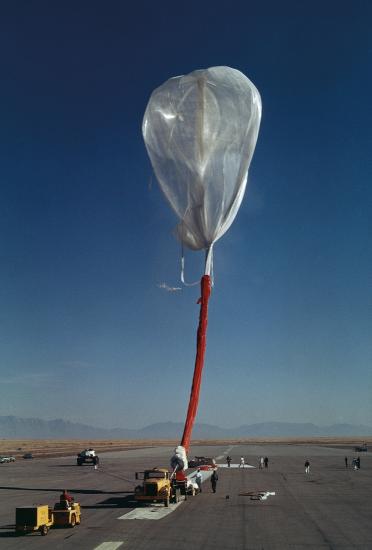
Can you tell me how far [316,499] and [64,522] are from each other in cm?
1531

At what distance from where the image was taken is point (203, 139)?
868 inches

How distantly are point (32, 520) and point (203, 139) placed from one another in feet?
53.4

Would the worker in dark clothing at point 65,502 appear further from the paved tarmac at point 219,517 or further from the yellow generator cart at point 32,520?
the yellow generator cart at point 32,520

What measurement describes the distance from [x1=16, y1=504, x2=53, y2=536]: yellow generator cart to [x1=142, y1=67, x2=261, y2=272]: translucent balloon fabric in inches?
503

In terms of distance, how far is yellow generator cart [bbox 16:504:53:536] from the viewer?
2044 centimetres

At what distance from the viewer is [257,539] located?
19.3 metres

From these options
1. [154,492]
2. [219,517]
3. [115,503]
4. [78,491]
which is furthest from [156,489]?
[78,491]

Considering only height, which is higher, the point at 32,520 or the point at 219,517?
the point at 32,520

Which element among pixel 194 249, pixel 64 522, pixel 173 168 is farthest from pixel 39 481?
pixel 173 168

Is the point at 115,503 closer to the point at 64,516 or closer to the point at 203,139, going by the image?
the point at 64,516

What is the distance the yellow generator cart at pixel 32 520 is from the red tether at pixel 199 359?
7266 millimetres

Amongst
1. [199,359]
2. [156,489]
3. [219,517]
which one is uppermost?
[199,359]

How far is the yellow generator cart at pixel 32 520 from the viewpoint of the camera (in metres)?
20.4

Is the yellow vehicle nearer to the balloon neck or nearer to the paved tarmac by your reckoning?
the paved tarmac
